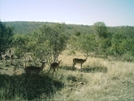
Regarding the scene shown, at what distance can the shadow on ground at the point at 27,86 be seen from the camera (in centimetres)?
909

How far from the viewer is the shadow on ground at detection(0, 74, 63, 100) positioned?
9095 mm

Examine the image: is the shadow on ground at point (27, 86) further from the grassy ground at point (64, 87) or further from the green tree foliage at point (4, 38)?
the green tree foliage at point (4, 38)

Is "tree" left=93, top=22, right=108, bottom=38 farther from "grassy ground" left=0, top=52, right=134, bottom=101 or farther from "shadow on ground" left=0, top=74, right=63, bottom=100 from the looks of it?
"shadow on ground" left=0, top=74, right=63, bottom=100

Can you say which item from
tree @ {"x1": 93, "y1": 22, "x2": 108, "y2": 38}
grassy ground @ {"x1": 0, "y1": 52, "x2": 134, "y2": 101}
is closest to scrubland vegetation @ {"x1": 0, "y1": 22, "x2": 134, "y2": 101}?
grassy ground @ {"x1": 0, "y1": 52, "x2": 134, "y2": 101}

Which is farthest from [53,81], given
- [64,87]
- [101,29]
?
[101,29]

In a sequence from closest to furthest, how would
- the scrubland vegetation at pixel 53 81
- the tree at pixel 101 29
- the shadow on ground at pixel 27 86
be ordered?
1. the shadow on ground at pixel 27 86
2. the scrubland vegetation at pixel 53 81
3. the tree at pixel 101 29

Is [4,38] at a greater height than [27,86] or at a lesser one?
greater

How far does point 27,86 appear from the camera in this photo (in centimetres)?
1056

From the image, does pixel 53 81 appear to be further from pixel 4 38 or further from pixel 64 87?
pixel 4 38

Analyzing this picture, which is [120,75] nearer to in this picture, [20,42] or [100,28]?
[20,42]

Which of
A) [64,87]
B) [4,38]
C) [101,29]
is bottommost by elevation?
[64,87]

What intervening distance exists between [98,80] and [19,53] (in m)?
6.09

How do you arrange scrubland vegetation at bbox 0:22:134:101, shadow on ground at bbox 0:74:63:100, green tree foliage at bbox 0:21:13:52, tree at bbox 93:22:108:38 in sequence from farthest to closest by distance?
tree at bbox 93:22:108:38, green tree foliage at bbox 0:21:13:52, scrubland vegetation at bbox 0:22:134:101, shadow on ground at bbox 0:74:63:100

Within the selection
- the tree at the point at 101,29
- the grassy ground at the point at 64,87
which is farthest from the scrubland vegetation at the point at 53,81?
the tree at the point at 101,29
